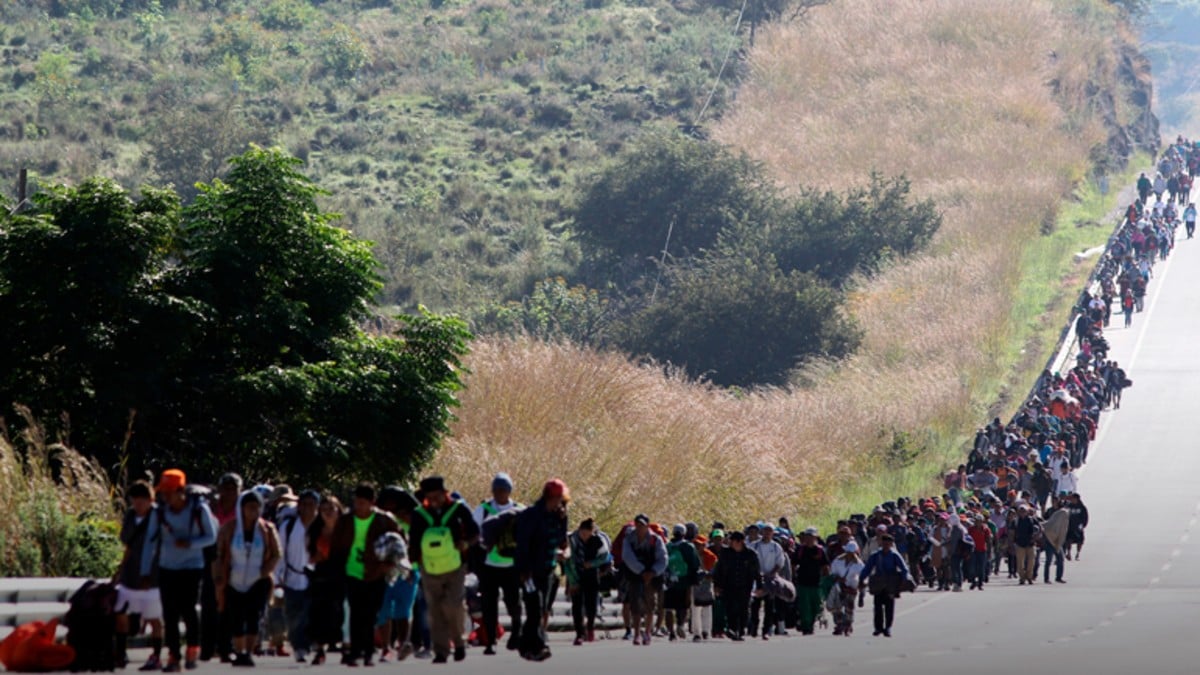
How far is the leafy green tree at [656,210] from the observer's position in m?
73.1

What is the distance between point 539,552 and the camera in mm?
17516

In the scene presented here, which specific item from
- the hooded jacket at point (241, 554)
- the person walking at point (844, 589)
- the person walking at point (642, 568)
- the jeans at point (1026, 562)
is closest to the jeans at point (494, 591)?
the hooded jacket at point (241, 554)

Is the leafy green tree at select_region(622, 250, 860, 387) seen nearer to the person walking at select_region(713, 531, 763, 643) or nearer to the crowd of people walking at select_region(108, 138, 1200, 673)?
the crowd of people walking at select_region(108, 138, 1200, 673)

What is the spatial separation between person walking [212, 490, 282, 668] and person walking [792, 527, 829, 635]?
994cm

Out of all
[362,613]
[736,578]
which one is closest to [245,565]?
[362,613]

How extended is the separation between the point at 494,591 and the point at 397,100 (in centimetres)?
7418

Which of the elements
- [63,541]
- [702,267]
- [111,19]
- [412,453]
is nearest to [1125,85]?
[702,267]

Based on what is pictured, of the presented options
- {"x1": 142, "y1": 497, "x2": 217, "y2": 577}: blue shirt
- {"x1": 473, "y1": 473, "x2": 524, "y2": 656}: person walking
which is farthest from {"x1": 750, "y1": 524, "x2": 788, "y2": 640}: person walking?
{"x1": 142, "y1": 497, "x2": 217, "y2": 577}: blue shirt

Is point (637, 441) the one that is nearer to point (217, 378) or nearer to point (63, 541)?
point (217, 378)

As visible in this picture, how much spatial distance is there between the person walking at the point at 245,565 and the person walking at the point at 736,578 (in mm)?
8518

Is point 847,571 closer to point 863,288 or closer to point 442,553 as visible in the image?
point 442,553

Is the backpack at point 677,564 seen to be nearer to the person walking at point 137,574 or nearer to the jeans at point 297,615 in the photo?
the jeans at point 297,615

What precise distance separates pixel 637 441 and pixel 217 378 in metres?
10.4

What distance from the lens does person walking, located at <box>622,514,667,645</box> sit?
21.7m
